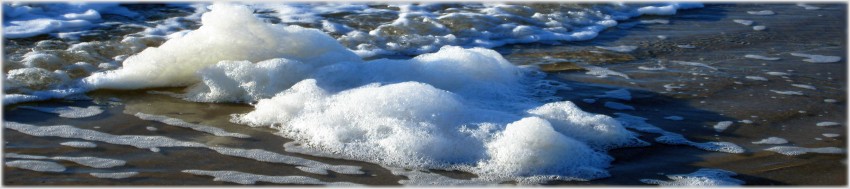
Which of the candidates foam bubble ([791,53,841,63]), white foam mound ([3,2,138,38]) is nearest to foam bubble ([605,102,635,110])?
foam bubble ([791,53,841,63])

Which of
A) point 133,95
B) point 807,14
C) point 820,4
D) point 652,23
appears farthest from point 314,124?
point 820,4

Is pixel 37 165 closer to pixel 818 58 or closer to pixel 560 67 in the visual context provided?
pixel 560 67

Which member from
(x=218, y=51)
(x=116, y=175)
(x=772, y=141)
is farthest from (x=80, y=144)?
(x=772, y=141)

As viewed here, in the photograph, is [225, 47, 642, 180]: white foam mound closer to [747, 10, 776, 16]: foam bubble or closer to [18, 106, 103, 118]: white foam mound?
[18, 106, 103, 118]: white foam mound

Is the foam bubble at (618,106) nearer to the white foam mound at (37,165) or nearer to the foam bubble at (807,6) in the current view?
the white foam mound at (37,165)

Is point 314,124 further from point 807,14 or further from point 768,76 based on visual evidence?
point 807,14

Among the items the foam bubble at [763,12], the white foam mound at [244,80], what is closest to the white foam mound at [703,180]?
the white foam mound at [244,80]
